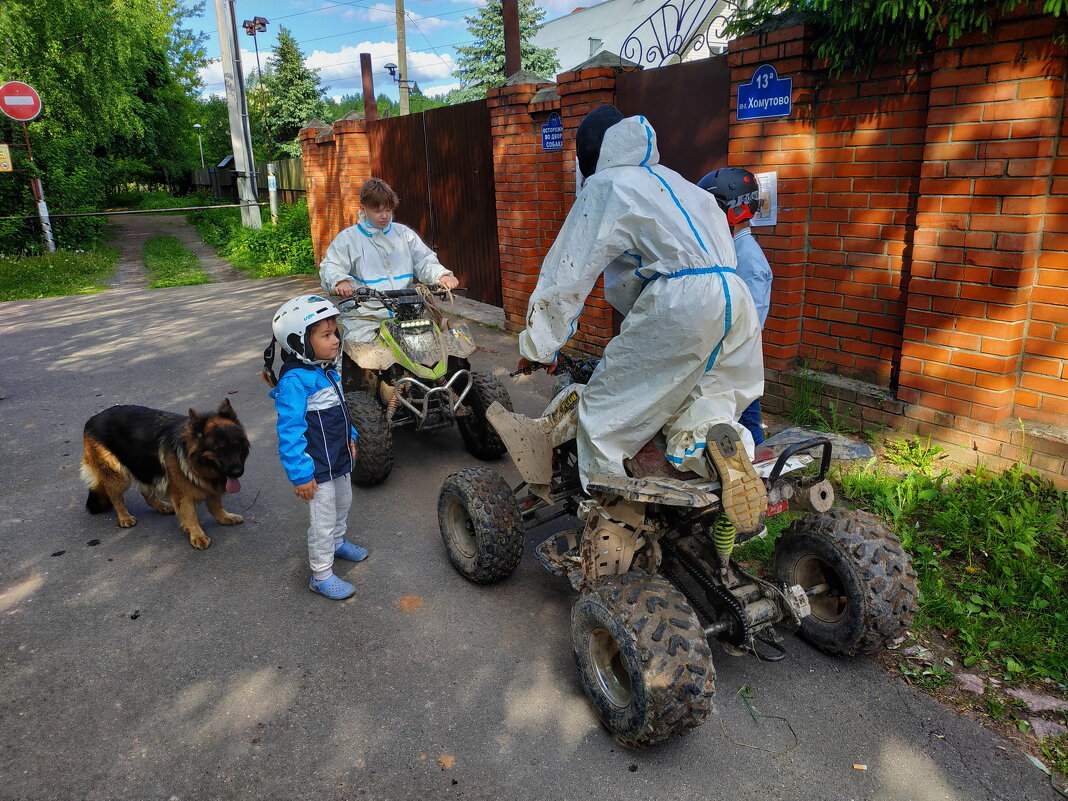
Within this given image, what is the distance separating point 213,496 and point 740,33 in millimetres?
4930

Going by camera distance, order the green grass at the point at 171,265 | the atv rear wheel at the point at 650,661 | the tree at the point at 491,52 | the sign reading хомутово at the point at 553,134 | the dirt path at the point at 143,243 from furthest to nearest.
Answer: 1. the tree at the point at 491,52
2. the dirt path at the point at 143,243
3. the green grass at the point at 171,265
4. the sign reading хомутово at the point at 553,134
5. the atv rear wheel at the point at 650,661

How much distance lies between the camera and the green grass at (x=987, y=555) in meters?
3.30

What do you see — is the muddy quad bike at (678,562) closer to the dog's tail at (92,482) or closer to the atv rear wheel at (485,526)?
the atv rear wheel at (485,526)

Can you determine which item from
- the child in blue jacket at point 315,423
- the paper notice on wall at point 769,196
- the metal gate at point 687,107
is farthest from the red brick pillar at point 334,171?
the child in blue jacket at point 315,423

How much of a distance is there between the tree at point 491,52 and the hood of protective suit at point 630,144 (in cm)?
2763

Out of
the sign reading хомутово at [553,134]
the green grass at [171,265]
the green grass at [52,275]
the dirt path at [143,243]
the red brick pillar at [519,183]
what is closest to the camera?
the sign reading хомутово at [553,134]

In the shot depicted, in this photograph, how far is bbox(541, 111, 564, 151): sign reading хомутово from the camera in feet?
25.2

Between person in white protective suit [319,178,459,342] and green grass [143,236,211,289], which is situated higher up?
person in white protective suit [319,178,459,342]

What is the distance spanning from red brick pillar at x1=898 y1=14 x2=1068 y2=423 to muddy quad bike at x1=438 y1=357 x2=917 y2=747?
1.82m

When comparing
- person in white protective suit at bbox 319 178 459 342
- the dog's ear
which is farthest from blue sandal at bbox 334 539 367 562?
person in white protective suit at bbox 319 178 459 342

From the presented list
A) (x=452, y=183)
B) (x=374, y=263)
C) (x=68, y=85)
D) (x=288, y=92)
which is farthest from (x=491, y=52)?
(x=374, y=263)

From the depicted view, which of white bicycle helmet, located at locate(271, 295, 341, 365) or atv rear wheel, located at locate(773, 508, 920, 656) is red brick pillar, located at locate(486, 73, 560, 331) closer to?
white bicycle helmet, located at locate(271, 295, 341, 365)

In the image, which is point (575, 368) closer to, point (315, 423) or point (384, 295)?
point (315, 423)

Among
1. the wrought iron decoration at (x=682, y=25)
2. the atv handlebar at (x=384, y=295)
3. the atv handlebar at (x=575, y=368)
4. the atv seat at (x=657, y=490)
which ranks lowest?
the atv seat at (x=657, y=490)
